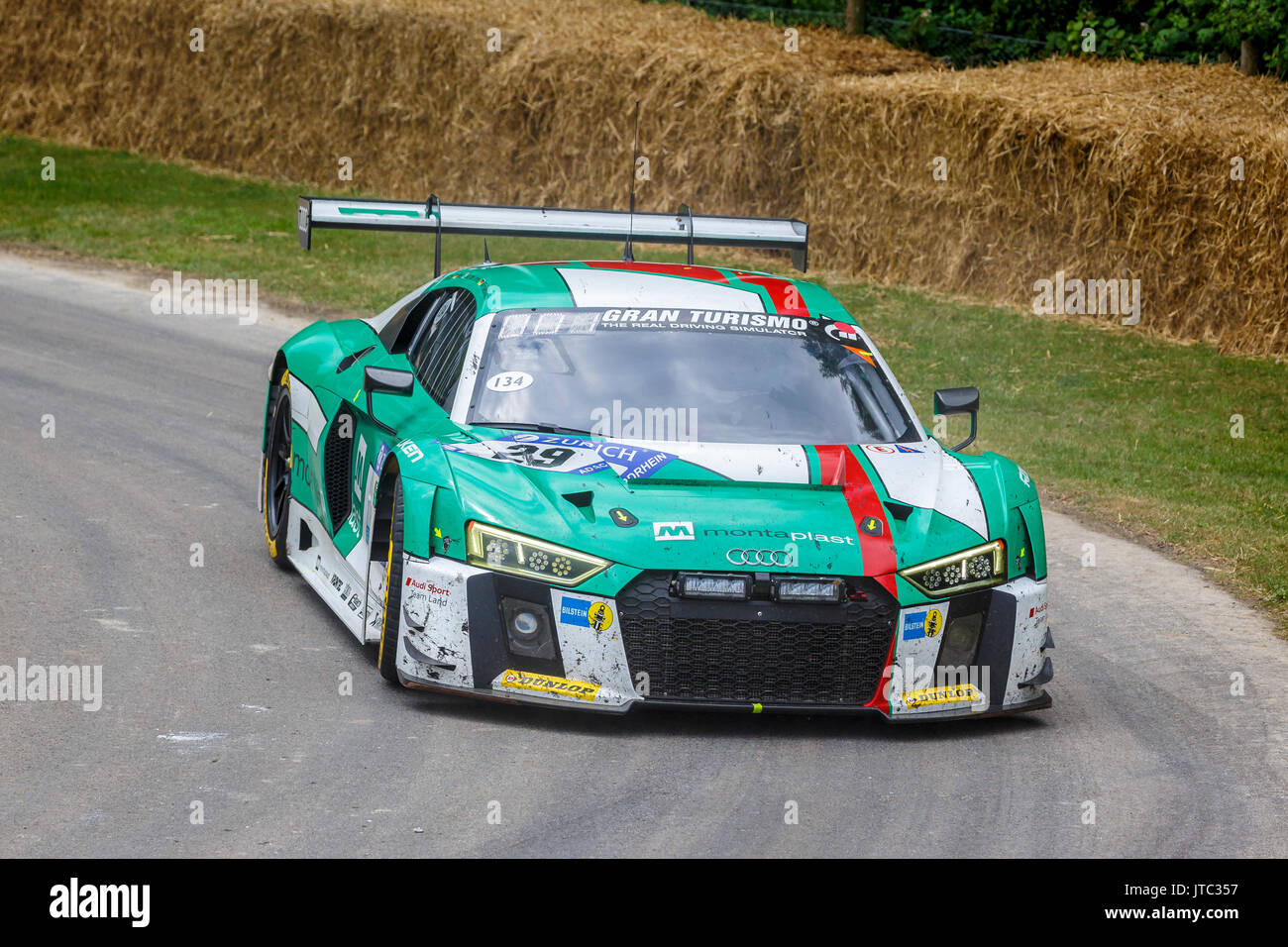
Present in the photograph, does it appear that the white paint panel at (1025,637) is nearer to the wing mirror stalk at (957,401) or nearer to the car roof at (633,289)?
the wing mirror stalk at (957,401)

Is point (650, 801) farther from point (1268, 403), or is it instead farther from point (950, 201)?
point (950, 201)

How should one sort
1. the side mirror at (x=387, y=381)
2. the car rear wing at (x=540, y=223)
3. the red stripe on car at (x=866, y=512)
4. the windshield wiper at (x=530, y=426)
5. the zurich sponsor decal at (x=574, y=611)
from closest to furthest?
the zurich sponsor decal at (x=574, y=611), the red stripe on car at (x=866, y=512), the windshield wiper at (x=530, y=426), the side mirror at (x=387, y=381), the car rear wing at (x=540, y=223)

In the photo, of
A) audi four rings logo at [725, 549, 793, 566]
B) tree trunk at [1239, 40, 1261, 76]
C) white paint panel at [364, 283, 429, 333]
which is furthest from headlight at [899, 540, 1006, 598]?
tree trunk at [1239, 40, 1261, 76]

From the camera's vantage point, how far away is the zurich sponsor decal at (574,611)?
240 inches

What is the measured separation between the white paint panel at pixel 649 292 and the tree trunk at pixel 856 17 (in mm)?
17917

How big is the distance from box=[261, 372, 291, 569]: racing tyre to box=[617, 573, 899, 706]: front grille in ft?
9.10

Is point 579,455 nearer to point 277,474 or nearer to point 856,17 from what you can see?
point 277,474

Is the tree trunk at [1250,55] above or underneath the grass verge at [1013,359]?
above

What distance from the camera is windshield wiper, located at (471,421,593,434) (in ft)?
22.6

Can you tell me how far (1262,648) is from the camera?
8047 mm

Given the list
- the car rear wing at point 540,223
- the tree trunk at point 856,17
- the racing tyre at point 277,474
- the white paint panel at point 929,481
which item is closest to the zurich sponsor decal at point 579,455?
the white paint panel at point 929,481

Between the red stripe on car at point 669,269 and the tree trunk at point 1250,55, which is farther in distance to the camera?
the tree trunk at point 1250,55

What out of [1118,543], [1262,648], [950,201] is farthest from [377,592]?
[950,201]
